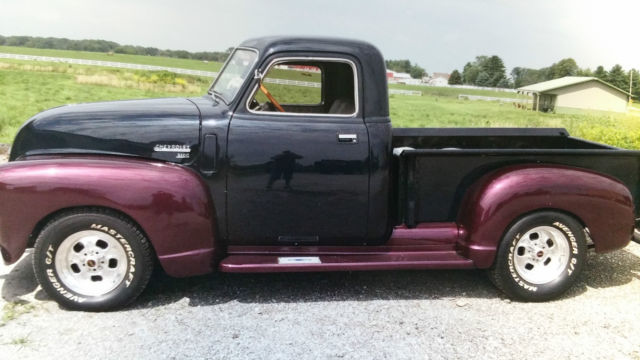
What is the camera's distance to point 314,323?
3.71m

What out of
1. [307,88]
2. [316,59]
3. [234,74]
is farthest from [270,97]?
[307,88]

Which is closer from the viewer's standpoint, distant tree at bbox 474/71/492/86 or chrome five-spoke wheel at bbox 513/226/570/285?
chrome five-spoke wheel at bbox 513/226/570/285

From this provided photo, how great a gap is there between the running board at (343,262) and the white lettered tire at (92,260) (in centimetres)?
65

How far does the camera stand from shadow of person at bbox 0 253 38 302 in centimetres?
399

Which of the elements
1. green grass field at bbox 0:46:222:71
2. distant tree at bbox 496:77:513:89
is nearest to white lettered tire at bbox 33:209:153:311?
distant tree at bbox 496:77:513:89

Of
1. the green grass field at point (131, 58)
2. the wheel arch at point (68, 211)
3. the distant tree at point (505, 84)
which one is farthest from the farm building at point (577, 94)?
the green grass field at point (131, 58)

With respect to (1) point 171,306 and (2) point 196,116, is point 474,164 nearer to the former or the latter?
(2) point 196,116

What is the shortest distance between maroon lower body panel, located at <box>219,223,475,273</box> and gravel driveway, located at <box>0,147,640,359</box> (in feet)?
1.05

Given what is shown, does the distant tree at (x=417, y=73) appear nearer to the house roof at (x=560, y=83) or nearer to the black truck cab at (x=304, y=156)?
the house roof at (x=560, y=83)

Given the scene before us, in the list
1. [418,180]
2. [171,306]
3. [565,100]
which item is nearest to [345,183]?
[418,180]

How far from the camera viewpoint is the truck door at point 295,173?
3.91 metres

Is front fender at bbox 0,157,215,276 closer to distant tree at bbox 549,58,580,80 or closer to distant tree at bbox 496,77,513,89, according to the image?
distant tree at bbox 549,58,580,80

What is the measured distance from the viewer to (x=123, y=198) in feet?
11.9

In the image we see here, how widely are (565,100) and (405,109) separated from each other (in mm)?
10478
